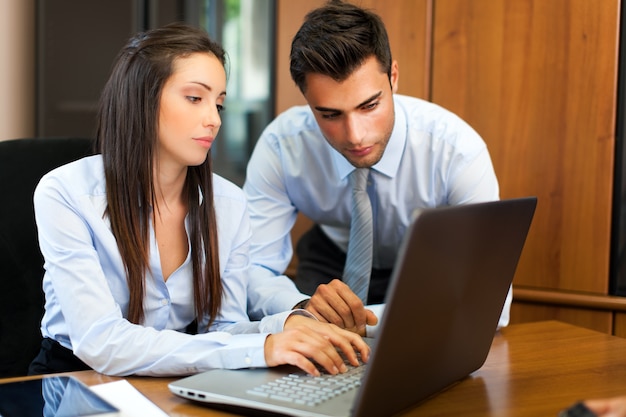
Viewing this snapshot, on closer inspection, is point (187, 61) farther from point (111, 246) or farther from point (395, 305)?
point (395, 305)

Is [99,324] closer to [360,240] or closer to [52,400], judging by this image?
[52,400]

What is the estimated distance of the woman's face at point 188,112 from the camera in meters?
1.41

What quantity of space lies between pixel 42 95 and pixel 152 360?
93.0 inches

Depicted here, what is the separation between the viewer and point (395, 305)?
0.80 m

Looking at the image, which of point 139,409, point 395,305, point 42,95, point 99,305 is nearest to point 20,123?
point 42,95

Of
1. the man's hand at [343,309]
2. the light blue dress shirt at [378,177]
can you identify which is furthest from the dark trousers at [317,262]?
the man's hand at [343,309]

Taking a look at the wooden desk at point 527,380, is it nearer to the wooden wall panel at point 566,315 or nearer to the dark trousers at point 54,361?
the dark trousers at point 54,361

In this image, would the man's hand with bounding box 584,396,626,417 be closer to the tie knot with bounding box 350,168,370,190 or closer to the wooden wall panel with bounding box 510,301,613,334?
the tie knot with bounding box 350,168,370,190

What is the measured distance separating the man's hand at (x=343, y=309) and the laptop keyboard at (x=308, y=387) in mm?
288

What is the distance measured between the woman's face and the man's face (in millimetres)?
Answer: 423

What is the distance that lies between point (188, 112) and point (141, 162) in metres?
0.13

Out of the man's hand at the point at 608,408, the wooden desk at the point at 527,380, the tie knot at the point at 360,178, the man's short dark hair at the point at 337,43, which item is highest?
the man's short dark hair at the point at 337,43

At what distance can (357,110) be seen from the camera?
5.90ft

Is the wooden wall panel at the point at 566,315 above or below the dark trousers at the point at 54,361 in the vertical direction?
below
